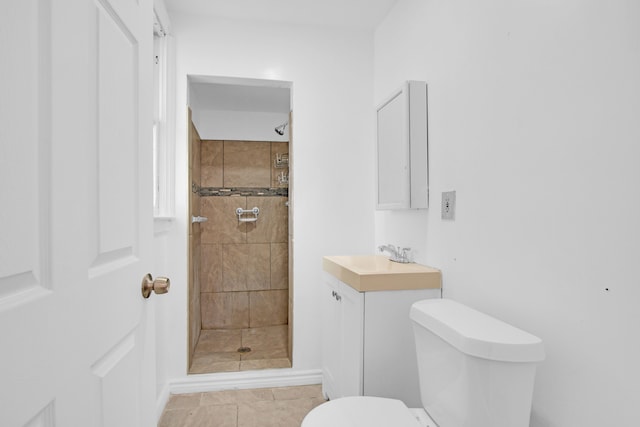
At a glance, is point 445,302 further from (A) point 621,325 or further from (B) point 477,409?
(A) point 621,325

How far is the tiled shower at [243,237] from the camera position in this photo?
383 centimetres

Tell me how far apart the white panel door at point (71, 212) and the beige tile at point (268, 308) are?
9.92 ft

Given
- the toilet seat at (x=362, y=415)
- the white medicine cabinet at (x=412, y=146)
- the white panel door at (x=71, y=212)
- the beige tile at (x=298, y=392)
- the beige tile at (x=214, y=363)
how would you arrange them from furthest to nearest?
1. the beige tile at (x=214, y=363)
2. the beige tile at (x=298, y=392)
3. the white medicine cabinet at (x=412, y=146)
4. the toilet seat at (x=362, y=415)
5. the white panel door at (x=71, y=212)

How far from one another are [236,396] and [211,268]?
5.54ft

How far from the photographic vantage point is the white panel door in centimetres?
47

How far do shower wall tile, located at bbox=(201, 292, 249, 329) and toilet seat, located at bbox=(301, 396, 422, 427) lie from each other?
273cm

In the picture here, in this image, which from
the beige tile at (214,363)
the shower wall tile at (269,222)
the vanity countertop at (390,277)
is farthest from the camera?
the shower wall tile at (269,222)

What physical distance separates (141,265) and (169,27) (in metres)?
1.98

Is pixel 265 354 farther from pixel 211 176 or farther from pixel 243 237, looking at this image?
pixel 211 176

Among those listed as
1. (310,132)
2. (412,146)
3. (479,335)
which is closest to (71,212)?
(479,335)

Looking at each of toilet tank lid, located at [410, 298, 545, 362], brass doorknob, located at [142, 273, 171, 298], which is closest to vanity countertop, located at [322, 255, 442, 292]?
toilet tank lid, located at [410, 298, 545, 362]

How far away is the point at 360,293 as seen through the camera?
1646mm

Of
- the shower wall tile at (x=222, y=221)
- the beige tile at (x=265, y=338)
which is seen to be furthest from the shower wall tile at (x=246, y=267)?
the beige tile at (x=265, y=338)

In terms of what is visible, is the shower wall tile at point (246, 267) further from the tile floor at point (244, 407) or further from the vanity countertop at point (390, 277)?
the vanity countertop at point (390, 277)
